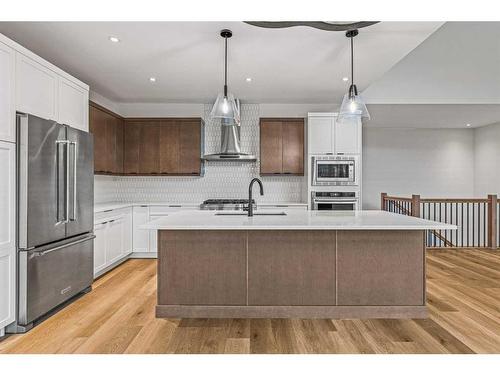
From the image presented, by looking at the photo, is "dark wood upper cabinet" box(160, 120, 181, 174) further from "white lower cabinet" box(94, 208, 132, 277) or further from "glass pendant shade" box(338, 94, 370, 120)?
"glass pendant shade" box(338, 94, 370, 120)

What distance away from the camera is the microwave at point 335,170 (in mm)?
5832

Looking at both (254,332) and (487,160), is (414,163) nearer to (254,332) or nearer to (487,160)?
(487,160)

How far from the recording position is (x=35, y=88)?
313 cm

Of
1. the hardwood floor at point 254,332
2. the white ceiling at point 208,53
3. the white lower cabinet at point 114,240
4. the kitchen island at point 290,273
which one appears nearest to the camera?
the hardwood floor at point 254,332

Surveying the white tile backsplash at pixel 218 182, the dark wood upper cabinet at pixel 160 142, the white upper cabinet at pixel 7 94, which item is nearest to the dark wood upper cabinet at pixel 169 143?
the dark wood upper cabinet at pixel 160 142

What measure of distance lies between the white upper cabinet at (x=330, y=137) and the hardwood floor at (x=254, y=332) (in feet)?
8.89

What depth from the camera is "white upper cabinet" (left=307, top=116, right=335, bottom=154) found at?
5871 millimetres

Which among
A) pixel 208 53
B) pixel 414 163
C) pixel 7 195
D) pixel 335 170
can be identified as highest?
pixel 208 53

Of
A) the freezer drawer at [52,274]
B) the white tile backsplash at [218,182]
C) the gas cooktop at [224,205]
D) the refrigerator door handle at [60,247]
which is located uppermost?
the white tile backsplash at [218,182]

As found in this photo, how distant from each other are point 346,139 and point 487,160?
4.43 m

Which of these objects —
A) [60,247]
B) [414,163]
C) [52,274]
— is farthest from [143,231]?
[414,163]

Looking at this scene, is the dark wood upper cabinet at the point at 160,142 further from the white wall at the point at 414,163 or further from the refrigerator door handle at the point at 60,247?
the white wall at the point at 414,163

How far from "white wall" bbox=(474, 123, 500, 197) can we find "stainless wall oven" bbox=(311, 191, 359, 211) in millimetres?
4270

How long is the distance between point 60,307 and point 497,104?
23.5 ft
